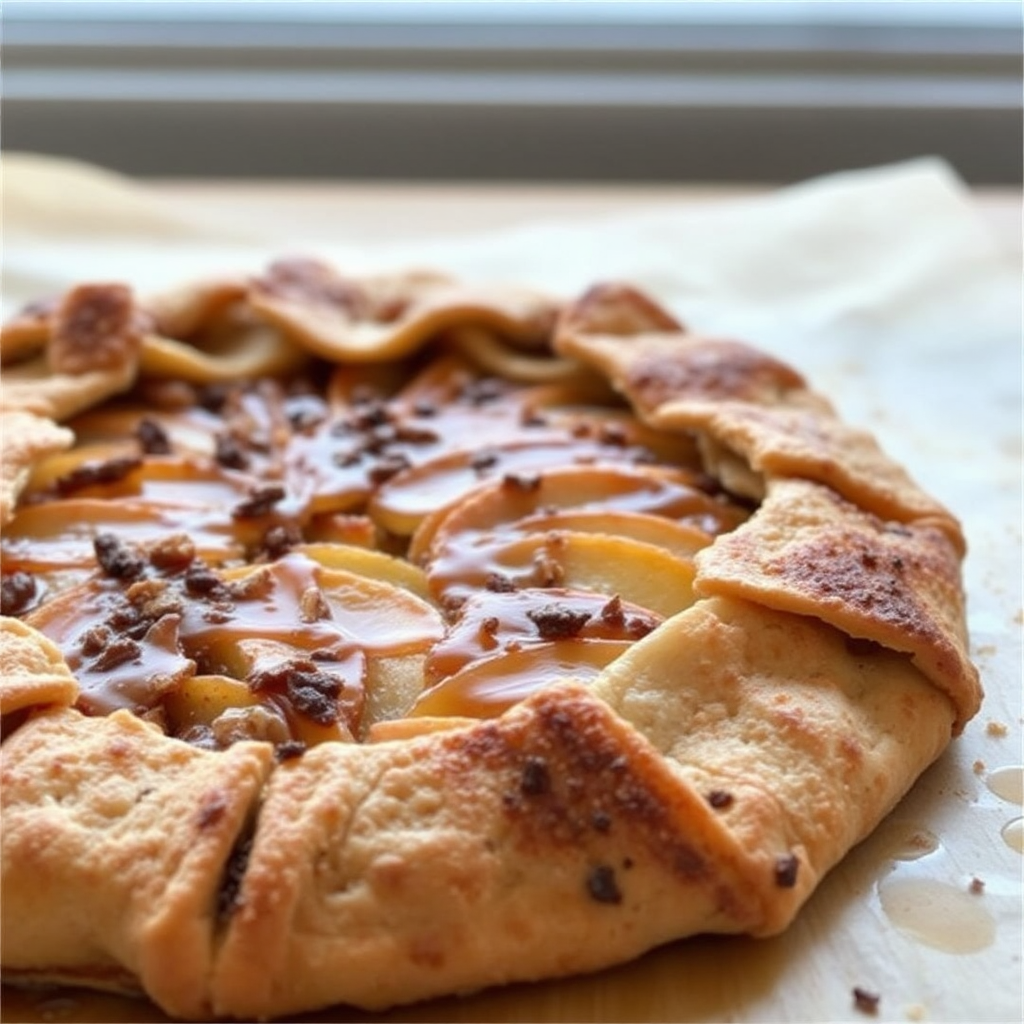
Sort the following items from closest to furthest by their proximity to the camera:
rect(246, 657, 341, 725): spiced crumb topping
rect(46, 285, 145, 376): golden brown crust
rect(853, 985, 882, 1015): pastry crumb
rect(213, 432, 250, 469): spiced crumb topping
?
1. rect(853, 985, 882, 1015): pastry crumb
2. rect(246, 657, 341, 725): spiced crumb topping
3. rect(213, 432, 250, 469): spiced crumb topping
4. rect(46, 285, 145, 376): golden brown crust

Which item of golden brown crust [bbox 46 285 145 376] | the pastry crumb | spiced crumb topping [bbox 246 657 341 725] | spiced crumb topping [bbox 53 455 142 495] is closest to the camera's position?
the pastry crumb

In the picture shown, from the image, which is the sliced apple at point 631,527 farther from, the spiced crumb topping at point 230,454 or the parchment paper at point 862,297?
the spiced crumb topping at point 230,454

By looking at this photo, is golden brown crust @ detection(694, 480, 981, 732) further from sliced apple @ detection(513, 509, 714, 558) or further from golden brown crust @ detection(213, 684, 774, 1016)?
golden brown crust @ detection(213, 684, 774, 1016)

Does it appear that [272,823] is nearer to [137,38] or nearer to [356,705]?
[356,705]

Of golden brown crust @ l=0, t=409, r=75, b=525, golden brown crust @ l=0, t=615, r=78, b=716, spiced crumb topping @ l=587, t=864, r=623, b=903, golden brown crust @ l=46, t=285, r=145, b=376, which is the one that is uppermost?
golden brown crust @ l=46, t=285, r=145, b=376

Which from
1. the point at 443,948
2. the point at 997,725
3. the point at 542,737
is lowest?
the point at 997,725

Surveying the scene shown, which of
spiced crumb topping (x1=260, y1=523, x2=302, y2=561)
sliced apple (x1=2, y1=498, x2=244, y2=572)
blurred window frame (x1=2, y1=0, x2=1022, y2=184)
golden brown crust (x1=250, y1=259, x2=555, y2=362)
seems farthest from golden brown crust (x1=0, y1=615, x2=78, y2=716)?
blurred window frame (x1=2, y1=0, x2=1022, y2=184)

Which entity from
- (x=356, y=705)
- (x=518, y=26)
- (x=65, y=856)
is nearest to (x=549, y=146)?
(x=518, y=26)

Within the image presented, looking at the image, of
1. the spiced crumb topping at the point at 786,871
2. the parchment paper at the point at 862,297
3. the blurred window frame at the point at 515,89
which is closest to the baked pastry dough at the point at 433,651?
the spiced crumb topping at the point at 786,871
